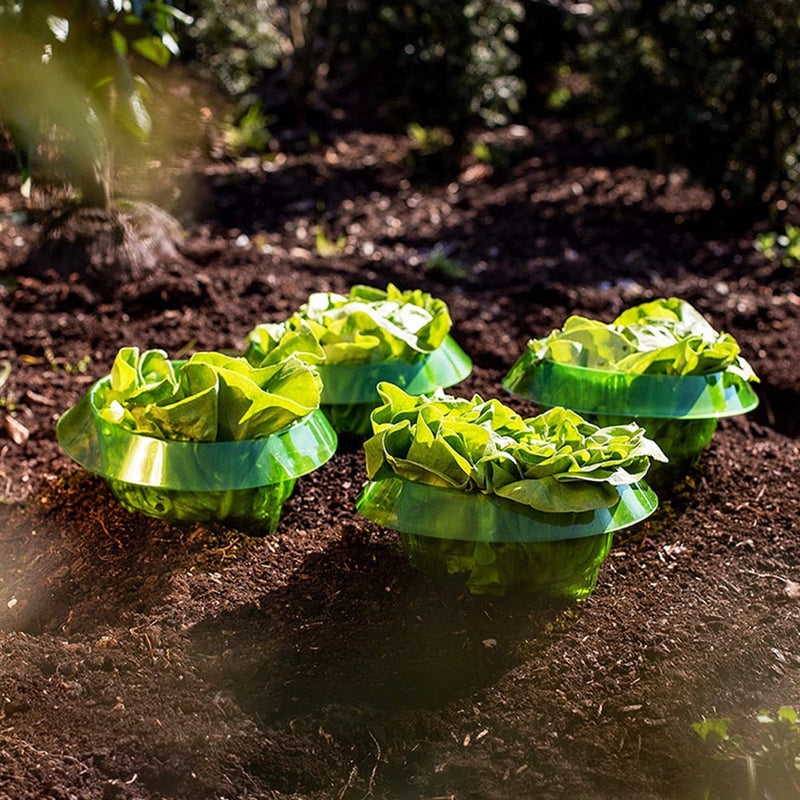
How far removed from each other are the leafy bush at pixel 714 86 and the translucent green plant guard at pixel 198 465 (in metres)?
4.08

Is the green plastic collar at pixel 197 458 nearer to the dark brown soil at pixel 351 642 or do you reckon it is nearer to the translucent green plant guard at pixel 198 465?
the translucent green plant guard at pixel 198 465

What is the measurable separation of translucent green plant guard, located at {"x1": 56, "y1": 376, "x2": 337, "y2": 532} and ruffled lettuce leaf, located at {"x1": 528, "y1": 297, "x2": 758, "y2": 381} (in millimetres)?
784

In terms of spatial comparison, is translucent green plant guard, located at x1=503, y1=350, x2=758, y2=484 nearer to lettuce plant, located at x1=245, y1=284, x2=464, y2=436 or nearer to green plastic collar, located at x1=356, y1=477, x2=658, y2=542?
lettuce plant, located at x1=245, y1=284, x2=464, y2=436

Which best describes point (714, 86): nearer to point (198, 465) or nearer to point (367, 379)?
point (367, 379)

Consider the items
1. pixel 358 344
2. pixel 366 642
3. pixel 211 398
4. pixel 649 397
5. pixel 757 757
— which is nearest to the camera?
pixel 757 757

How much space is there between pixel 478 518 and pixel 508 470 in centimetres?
13

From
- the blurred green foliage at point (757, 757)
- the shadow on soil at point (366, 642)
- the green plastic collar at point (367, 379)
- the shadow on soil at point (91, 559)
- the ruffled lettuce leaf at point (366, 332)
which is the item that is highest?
the ruffled lettuce leaf at point (366, 332)

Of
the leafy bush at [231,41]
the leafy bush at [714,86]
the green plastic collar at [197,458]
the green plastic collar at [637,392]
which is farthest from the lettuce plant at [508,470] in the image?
the leafy bush at [231,41]

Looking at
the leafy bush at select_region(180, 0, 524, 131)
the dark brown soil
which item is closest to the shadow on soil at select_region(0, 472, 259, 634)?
the dark brown soil

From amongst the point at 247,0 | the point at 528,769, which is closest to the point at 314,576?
the point at 528,769

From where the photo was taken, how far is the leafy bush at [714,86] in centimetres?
563

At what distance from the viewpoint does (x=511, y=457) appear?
221cm

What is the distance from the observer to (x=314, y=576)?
8.43 ft

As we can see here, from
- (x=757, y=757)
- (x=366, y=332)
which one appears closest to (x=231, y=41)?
(x=366, y=332)
